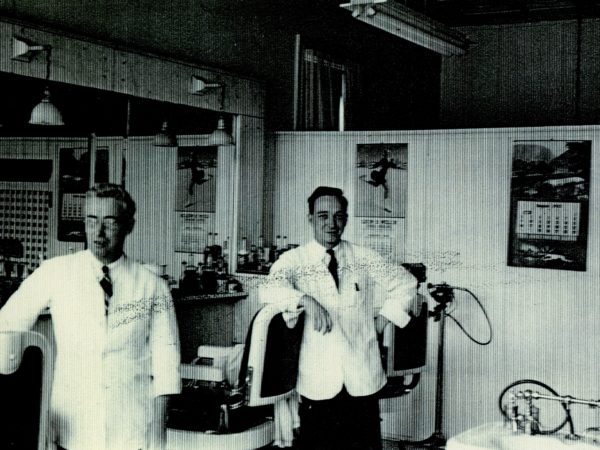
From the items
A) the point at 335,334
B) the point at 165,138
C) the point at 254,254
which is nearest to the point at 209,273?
the point at 254,254

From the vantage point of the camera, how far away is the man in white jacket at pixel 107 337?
253 centimetres

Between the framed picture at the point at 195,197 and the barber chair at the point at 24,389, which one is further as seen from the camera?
the framed picture at the point at 195,197

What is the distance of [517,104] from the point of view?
7461 millimetres

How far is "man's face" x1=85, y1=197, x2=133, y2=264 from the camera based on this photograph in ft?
8.43

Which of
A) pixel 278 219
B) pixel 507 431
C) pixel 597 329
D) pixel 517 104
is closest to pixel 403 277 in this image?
pixel 507 431

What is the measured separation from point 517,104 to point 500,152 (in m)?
3.06

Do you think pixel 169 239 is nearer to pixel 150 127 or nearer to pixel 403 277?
pixel 150 127

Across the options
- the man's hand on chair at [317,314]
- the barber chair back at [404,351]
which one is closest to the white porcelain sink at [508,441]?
the man's hand on chair at [317,314]

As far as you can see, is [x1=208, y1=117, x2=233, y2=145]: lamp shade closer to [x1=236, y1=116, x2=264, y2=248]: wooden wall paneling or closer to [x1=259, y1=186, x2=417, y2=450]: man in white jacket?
[x1=236, y1=116, x2=264, y2=248]: wooden wall paneling

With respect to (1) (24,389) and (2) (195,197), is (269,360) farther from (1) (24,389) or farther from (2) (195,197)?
(2) (195,197)

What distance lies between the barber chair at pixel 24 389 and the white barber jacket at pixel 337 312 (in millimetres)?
1176

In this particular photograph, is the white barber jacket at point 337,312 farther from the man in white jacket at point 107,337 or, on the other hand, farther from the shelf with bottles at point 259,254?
the shelf with bottles at point 259,254

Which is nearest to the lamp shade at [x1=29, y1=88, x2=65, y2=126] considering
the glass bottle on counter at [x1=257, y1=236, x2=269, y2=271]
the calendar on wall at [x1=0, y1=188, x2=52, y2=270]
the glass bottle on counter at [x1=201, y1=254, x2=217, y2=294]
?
the calendar on wall at [x1=0, y1=188, x2=52, y2=270]

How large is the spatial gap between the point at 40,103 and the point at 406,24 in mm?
1722
